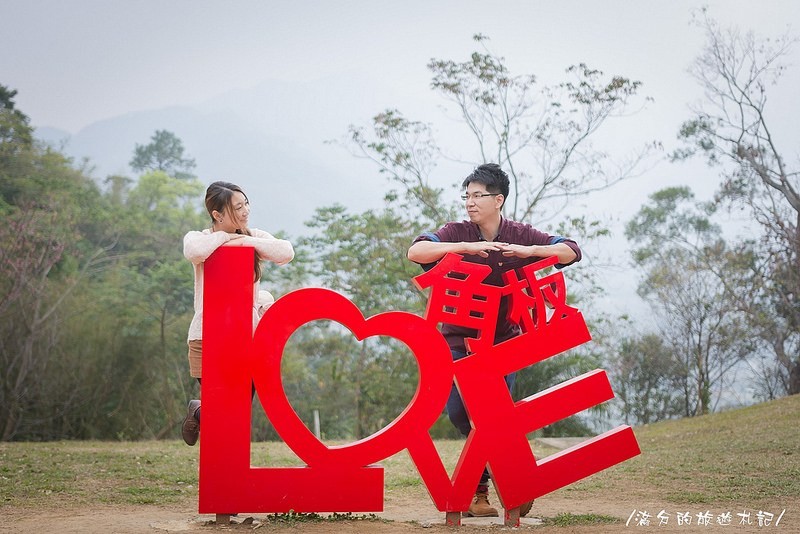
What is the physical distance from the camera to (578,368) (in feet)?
50.7

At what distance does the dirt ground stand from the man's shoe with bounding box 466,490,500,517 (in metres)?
0.07

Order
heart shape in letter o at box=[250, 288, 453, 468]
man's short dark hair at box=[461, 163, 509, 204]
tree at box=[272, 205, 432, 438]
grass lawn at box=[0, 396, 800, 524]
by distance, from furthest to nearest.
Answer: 1. tree at box=[272, 205, 432, 438]
2. grass lawn at box=[0, 396, 800, 524]
3. man's short dark hair at box=[461, 163, 509, 204]
4. heart shape in letter o at box=[250, 288, 453, 468]

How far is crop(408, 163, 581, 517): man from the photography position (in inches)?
173

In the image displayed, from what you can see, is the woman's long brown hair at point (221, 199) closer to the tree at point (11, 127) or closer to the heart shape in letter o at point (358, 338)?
the heart shape in letter o at point (358, 338)

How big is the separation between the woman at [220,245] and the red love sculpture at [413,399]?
0.24ft

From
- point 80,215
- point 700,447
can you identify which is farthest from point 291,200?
point 700,447

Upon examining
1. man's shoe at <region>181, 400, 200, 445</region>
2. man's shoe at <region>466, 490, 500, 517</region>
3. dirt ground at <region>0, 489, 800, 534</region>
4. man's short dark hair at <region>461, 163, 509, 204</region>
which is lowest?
dirt ground at <region>0, 489, 800, 534</region>

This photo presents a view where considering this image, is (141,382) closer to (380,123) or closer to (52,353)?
(52,353)

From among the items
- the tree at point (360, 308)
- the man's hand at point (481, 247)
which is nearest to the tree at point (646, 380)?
the tree at point (360, 308)

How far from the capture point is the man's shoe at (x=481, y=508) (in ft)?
14.3

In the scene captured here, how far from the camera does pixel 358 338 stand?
4.13 m

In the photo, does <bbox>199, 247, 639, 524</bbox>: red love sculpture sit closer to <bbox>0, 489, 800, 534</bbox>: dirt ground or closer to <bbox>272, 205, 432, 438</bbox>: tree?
<bbox>0, 489, 800, 534</bbox>: dirt ground

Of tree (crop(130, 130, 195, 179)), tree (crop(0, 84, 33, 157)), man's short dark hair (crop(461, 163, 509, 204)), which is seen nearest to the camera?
man's short dark hair (crop(461, 163, 509, 204))

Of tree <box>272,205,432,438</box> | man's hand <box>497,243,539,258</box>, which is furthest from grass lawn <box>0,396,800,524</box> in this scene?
tree <box>272,205,432,438</box>
